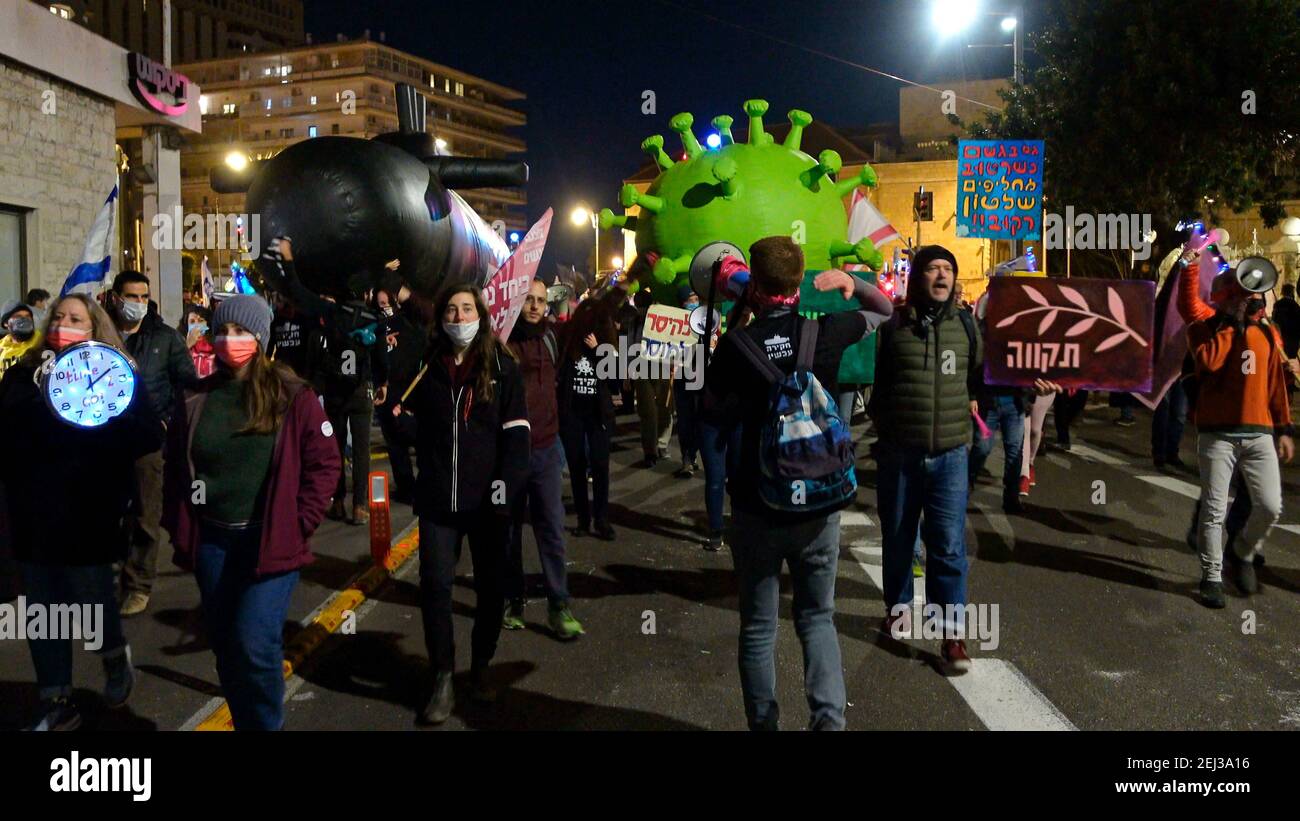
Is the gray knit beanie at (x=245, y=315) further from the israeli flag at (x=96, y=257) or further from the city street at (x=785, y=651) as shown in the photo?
the israeli flag at (x=96, y=257)

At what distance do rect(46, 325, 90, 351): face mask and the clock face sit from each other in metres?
0.09

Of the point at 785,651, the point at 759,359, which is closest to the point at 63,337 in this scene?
the point at 759,359

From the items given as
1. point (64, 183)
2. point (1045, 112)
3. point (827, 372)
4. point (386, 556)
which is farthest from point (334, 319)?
point (1045, 112)

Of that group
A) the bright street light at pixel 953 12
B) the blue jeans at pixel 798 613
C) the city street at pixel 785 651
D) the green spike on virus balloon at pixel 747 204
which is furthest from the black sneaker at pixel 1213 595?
the bright street light at pixel 953 12

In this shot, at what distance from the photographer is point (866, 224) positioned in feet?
32.3

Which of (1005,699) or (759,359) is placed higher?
(759,359)

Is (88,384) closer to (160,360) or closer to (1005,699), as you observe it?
(160,360)

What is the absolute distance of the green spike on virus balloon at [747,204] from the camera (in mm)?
9164

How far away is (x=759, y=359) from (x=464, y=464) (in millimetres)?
1570

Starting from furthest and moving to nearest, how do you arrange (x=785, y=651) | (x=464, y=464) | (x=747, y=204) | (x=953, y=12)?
(x=953, y=12) < (x=747, y=204) < (x=785, y=651) < (x=464, y=464)

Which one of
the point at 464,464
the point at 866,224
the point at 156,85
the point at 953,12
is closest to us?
the point at 464,464

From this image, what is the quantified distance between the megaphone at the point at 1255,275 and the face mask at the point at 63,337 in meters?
6.08

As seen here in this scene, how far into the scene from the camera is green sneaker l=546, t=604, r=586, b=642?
5836 mm
